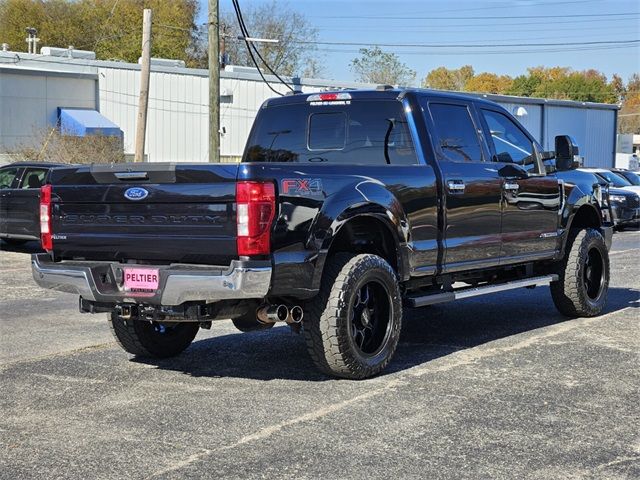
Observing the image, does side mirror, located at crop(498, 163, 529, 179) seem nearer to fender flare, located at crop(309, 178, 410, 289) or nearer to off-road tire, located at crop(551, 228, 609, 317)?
off-road tire, located at crop(551, 228, 609, 317)

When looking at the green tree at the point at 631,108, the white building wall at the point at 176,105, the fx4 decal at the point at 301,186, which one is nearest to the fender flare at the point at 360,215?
the fx4 decal at the point at 301,186

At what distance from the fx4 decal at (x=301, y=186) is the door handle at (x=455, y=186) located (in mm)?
1592

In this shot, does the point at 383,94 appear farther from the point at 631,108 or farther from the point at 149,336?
the point at 631,108

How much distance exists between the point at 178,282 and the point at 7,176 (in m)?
12.0

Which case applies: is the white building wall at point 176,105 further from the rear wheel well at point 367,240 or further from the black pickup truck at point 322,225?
the rear wheel well at point 367,240

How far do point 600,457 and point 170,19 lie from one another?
65.2 m

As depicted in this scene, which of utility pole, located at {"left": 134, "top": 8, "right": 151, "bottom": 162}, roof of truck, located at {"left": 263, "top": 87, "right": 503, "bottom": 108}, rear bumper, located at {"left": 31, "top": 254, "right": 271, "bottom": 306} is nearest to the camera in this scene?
rear bumper, located at {"left": 31, "top": 254, "right": 271, "bottom": 306}

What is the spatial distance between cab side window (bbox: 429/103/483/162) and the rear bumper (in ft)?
8.15

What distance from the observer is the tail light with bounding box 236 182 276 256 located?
5707 millimetres

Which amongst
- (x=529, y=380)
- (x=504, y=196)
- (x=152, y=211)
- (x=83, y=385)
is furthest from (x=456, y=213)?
(x=83, y=385)

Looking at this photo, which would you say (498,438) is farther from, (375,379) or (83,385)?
(83,385)

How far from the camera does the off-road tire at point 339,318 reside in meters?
6.26

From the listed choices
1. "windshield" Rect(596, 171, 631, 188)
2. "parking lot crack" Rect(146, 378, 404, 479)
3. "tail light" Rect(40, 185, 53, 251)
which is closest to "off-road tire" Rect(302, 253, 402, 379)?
"parking lot crack" Rect(146, 378, 404, 479)

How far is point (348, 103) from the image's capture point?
25.4 feet
